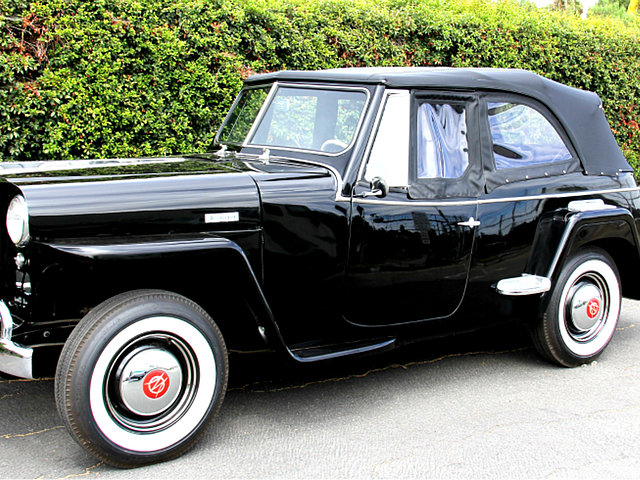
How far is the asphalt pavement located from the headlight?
103 cm

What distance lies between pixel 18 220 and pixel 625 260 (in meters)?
3.89

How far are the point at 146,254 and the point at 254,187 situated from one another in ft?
2.21

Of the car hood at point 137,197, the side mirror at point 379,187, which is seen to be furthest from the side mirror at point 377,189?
the car hood at point 137,197

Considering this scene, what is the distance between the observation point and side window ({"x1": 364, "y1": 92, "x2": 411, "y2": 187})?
12.4 feet

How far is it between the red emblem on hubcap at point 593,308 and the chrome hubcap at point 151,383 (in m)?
2.71

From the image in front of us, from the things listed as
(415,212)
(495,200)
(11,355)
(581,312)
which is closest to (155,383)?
(11,355)

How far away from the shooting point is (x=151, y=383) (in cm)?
308

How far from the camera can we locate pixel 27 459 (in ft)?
10.3

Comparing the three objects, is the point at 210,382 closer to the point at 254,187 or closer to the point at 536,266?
the point at 254,187

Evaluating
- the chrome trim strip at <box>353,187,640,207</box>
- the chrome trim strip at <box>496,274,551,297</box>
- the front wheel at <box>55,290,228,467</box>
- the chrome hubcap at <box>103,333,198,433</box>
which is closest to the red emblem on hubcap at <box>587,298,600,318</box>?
the chrome trim strip at <box>496,274,551,297</box>

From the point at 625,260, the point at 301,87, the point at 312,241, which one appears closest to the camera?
the point at 312,241

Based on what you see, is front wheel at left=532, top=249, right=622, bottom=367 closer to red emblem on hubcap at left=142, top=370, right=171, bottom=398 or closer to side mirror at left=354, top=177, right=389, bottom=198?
side mirror at left=354, top=177, right=389, bottom=198

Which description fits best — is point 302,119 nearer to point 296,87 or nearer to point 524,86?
point 296,87

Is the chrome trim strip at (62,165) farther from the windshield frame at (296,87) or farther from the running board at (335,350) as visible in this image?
the running board at (335,350)
